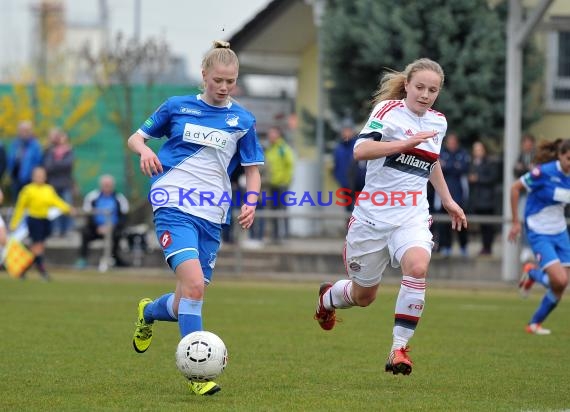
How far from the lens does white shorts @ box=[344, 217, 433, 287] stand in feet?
27.1

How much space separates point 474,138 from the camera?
2322cm

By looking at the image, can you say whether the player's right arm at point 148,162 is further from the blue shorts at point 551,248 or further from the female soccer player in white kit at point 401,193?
the blue shorts at point 551,248

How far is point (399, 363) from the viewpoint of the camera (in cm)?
784

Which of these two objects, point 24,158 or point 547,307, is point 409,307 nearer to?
point 547,307

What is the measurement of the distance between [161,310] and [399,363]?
1591 millimetres

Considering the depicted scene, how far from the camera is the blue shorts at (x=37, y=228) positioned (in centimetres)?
1994

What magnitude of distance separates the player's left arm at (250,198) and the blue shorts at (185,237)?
250 mm

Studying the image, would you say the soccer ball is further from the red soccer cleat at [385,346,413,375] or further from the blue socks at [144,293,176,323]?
the red soccer cleat at [385,346,413,375]

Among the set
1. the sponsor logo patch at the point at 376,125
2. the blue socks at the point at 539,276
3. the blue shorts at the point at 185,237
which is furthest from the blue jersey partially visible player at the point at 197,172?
the blue socks at the point at 539,276

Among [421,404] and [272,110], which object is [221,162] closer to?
[421,404]

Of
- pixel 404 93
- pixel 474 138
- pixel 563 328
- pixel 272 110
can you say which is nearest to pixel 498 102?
pixel 474 138

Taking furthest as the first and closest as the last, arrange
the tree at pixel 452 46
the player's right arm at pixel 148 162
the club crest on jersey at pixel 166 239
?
the tree at pixel 452 46, the club crest on jersey at pixel 166 239, the player's right arm at pixel 148 162

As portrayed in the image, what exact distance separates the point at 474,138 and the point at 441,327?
1094 centimetres

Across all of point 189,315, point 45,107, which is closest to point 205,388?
point 189,315
